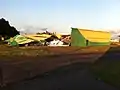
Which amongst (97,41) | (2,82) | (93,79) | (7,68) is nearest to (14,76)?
(2,82)

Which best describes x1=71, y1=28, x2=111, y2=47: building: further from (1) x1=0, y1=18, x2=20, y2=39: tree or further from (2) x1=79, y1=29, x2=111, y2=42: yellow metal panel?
(1) x1=0, y1=18, x2=20, y2=39: tree

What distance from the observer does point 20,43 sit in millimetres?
37594

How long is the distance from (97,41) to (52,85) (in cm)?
2706

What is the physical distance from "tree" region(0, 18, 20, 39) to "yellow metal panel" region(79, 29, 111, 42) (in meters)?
18.4

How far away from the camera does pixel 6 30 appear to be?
50.0 metres

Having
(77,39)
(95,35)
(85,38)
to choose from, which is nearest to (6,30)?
(77,39)

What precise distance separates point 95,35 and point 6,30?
789 inches

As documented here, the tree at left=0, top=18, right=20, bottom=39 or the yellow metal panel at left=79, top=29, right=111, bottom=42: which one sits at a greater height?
the tree at left=0, top=18, right=20, bottom=39

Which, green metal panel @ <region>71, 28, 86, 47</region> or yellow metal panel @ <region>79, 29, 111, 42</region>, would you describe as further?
yellow metal panel @ <region>79, 29, 111, 42</region>

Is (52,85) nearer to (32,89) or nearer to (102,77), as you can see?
(32,89)

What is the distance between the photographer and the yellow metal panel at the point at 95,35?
111 feet

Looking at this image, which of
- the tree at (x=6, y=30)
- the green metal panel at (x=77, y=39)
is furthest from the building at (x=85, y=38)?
the tree at (x=6, y=30)

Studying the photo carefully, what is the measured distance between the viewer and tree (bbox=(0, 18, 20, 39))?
A: 49.3m

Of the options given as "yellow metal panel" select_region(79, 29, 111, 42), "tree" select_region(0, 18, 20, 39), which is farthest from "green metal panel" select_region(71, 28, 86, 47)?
"tree" select_region(0, 18, 20, 39)
